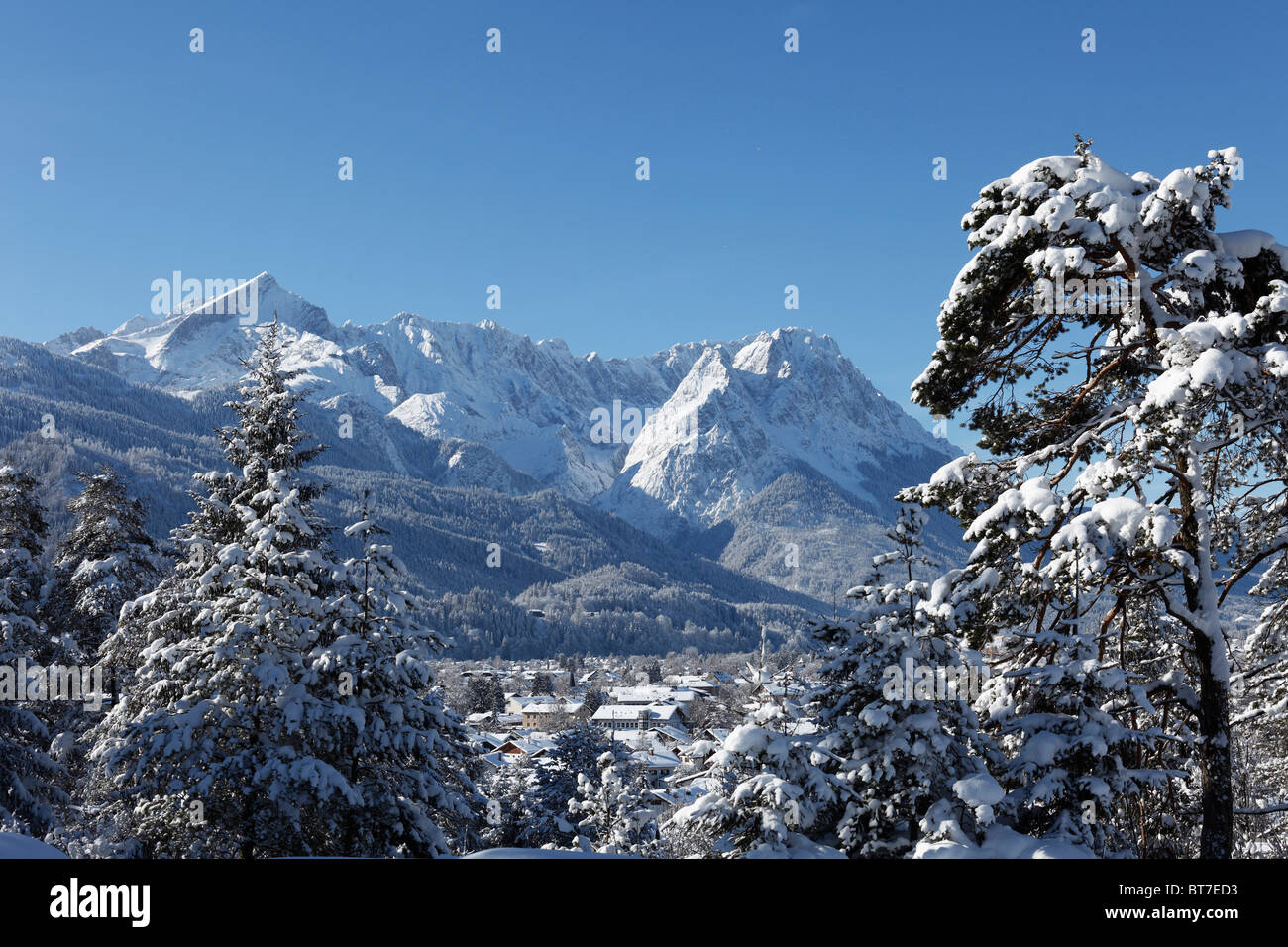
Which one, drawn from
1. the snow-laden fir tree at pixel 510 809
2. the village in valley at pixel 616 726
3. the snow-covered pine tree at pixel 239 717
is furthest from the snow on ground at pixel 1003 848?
the snow-laden fir tree at pixel 510 809

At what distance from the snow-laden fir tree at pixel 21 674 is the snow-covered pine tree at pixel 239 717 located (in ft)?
15.8

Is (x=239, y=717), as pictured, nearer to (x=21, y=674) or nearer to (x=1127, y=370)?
(x=21, y=674)

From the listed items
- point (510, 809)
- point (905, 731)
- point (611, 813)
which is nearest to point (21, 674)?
point (905, 731)

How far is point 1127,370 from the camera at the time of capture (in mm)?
10109

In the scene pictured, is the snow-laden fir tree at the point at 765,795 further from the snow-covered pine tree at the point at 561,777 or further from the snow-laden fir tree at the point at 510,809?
the snow-covered pine tree at the point at 561,777

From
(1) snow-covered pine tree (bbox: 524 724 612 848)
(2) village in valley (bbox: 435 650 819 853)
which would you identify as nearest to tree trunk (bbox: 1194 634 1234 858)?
(2) village in valley (bbox: 435 650 819 853)

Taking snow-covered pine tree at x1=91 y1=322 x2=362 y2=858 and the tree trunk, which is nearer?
the tree trunk

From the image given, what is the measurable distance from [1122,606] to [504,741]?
76.8 metres

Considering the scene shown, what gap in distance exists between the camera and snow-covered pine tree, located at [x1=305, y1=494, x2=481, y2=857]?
41.8 ft

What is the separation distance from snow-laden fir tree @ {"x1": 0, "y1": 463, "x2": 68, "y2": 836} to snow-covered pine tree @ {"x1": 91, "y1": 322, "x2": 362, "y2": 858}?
4.83m

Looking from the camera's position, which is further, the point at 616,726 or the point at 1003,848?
the point at 616,726

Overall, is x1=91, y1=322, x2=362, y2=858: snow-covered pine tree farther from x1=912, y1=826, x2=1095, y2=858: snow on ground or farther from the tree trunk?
the tree trunk

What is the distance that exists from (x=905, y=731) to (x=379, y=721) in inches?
312
